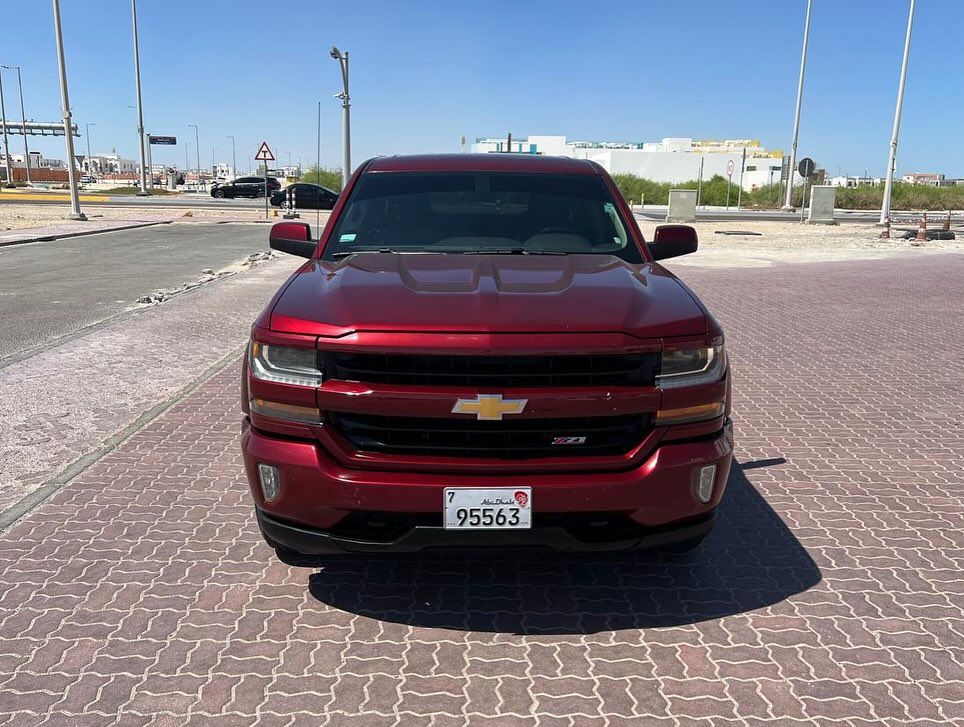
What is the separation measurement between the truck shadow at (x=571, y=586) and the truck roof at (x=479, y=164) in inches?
89.9

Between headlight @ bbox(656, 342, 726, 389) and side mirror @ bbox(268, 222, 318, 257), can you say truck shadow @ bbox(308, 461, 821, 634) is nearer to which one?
headlight @ bbox(656, 342, 726, 389)

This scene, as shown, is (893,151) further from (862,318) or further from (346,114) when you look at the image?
(862,318)

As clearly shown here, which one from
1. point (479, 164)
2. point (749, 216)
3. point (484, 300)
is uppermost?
point (479, 164)

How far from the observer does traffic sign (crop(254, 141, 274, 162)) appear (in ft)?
96.6

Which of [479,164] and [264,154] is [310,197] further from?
[479,164]

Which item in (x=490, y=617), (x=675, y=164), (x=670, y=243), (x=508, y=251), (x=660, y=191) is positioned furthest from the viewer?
(x=675, y=164)

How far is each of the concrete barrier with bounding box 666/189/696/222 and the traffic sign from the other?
601 inches

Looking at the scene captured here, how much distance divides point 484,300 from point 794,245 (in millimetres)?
24240

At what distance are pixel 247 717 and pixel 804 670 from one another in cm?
196

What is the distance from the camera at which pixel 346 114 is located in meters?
26.2

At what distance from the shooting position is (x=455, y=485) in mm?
2986

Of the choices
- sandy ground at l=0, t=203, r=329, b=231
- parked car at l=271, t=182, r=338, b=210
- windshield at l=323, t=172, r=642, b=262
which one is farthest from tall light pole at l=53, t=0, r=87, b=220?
windshield at l=323, t=172, r=642, b=262

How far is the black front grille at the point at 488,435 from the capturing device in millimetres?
3029

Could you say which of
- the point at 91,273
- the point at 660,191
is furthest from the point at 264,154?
the point at 660,191
